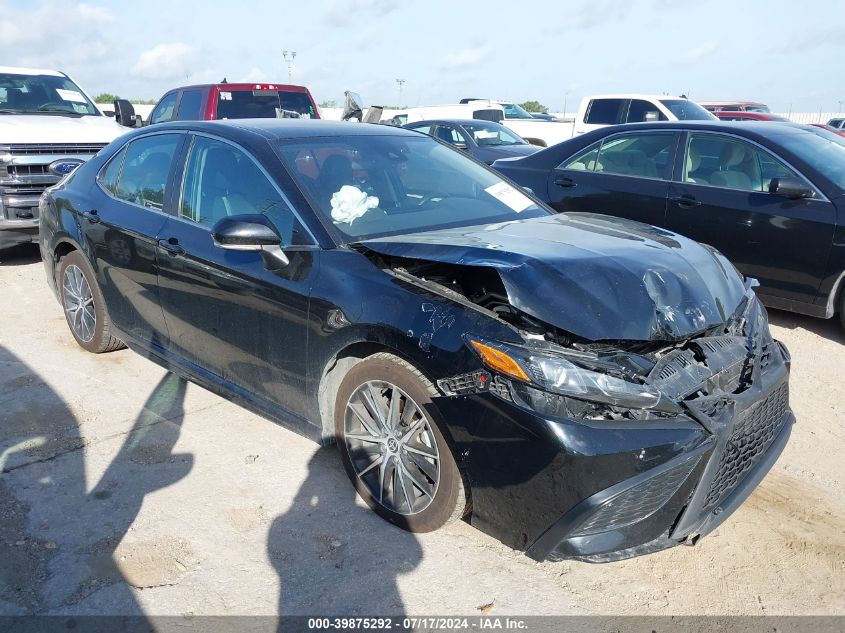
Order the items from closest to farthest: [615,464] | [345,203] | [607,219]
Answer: [615,464] < [345,203] < [607,219]

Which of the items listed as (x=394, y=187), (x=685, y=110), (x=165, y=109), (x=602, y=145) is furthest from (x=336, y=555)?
(x=685, y=110)

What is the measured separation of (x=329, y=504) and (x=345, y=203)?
1436 mm

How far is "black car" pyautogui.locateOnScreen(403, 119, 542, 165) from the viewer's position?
12200mm

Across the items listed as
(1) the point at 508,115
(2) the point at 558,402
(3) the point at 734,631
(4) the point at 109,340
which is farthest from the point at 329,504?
(1) the point at 508,115

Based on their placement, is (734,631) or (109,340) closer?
(734,631)

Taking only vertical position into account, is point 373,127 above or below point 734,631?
above

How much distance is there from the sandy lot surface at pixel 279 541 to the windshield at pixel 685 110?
9.69 m

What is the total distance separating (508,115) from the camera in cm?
2236

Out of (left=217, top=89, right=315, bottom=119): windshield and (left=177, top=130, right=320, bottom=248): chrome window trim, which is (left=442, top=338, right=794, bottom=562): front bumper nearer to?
(left=177, top=130, right=320, bottom=248): chrome window trim

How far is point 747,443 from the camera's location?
9.21ft

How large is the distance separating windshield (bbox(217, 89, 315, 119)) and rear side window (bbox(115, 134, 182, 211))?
589 cm

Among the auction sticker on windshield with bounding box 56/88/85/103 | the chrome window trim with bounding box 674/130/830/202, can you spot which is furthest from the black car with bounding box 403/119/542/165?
the chrome window trim with bounding box 674/130/830/202

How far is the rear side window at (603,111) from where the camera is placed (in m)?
14.3

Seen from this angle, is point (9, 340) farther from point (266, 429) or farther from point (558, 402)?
point (558, 402)
